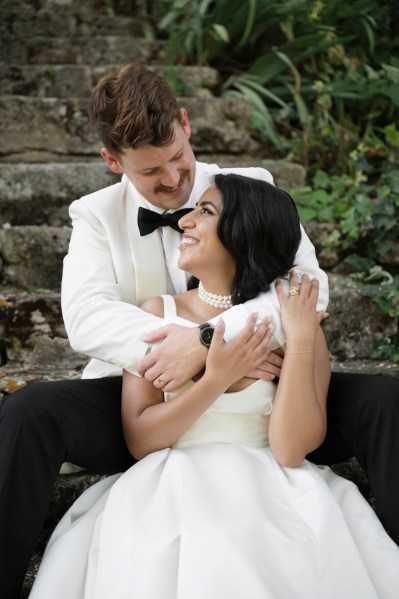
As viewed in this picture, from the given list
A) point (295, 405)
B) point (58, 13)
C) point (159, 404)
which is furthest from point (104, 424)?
point (58, 13)

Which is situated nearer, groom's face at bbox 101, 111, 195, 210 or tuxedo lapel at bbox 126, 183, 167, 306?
groom's face at bbox 101, 111, 195, 210

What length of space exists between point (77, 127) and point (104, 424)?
234 cm

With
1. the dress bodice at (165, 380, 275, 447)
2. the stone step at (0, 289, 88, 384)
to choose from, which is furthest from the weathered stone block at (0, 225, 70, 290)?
the dress bodice at (165, 380, 275, 447)

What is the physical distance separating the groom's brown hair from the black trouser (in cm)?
82

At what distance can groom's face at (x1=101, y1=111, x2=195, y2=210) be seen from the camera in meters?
2.57

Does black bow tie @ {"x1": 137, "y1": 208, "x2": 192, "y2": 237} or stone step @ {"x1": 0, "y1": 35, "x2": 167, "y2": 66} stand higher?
stone step @ {"x1": 0, "y1": 35, "x2": 167, "y2": 66}

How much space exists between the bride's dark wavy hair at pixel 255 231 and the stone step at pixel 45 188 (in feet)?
4.99

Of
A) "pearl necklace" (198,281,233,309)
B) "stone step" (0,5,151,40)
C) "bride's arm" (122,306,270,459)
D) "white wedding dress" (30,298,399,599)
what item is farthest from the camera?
"stone step" (0,5,151,40)

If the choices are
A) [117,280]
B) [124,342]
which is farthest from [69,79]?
[124,342]

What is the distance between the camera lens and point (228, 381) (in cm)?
225

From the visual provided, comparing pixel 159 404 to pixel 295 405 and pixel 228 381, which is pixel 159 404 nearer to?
pixel 228 381

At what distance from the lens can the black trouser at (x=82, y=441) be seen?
81.7 inches

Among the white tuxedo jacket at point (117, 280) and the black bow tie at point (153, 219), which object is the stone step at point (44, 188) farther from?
the black bow tie at point (153, 219)

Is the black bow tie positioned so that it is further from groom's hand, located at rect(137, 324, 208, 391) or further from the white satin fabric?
the white satin fabric
